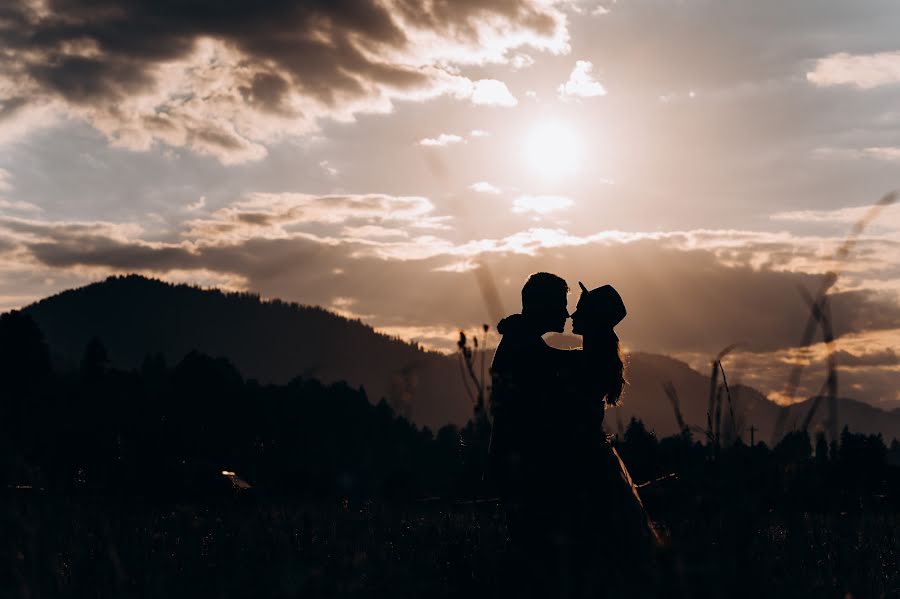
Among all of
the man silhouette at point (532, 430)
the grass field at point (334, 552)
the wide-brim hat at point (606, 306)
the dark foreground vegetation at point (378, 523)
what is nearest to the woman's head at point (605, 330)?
the wide-brim hat at point (606, 306)

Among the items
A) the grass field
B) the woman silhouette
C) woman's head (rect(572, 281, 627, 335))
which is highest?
woman's head (rect(572, 281, 627, 335))

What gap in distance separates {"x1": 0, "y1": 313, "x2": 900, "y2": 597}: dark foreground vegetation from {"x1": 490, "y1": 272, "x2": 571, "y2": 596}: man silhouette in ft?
0.77

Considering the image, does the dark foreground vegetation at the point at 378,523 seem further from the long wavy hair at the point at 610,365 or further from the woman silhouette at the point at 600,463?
the long wavy hair at the point at 610,365

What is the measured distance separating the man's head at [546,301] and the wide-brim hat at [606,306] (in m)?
0.18

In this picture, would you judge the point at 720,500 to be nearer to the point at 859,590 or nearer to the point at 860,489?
the point at 859,590

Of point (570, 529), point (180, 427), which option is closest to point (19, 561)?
point (180, 427)

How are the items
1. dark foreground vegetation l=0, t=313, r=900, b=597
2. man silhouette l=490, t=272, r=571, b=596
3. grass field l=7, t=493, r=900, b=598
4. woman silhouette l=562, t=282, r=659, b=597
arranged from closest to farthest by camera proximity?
dark foreground vegetation l=0, t=313, r=900, b=597 < grass field l=7, t=493, r=900, b=598 < woman silhouette l=562, t=282, r=659, b=597 < man silhouette l=490, t=272, r=571, b=596

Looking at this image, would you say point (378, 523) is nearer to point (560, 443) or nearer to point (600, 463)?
point (560, 443)

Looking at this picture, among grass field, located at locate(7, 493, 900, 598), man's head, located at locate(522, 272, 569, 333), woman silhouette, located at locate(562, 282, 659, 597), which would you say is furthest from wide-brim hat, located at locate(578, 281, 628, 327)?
grass field, located at locate(7, 493, 900, 598)

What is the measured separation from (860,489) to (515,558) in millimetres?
3512

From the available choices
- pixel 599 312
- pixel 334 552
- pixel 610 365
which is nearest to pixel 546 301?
pixel 599 312

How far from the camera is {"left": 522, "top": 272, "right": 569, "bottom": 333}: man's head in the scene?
564 cm

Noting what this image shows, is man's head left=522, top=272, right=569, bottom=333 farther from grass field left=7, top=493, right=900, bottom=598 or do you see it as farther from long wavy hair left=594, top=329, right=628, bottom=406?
grass field left=7, top=493, right=900, bottom=598

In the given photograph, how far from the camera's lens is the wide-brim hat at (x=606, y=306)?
18.2 feet
